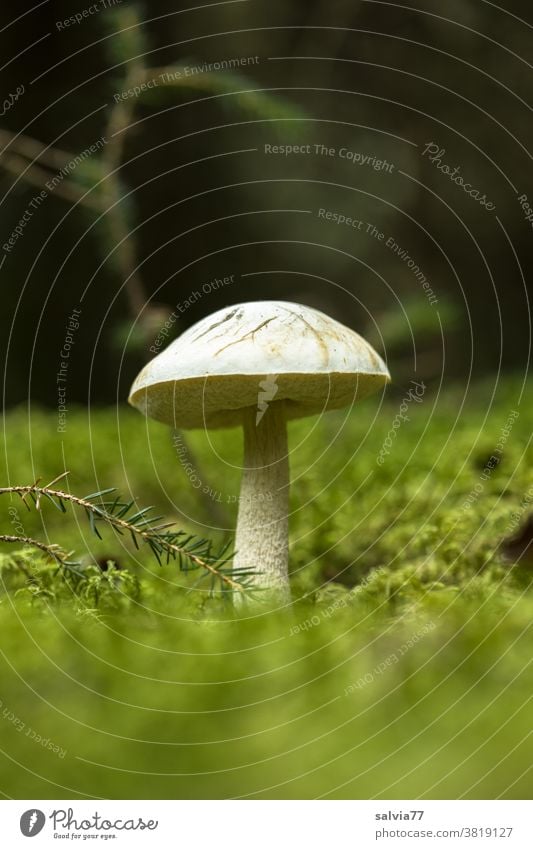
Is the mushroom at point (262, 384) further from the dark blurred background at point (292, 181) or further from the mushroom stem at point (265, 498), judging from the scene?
the dark blurred background at point (292, 181)

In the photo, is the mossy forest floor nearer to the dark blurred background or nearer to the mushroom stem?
the mushroom stem

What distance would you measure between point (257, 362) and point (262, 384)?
0.14 m

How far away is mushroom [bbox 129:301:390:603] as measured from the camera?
3.48 feet

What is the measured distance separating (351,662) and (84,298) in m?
3.04

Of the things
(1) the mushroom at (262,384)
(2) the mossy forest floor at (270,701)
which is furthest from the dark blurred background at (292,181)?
(2) the mossy forest floor at (270,701)

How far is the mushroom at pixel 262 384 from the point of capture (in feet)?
3.48

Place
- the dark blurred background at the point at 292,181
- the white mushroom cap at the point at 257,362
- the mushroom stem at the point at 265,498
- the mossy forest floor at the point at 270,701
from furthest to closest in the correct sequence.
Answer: the dark blurred background at the point at 292,181
the mushroom stem at the point at 265,498
the white mushroom cap at the point at 257,362
the mossy forest floor at the point at 270,701

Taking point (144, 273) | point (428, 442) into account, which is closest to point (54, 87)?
point (144, 273)

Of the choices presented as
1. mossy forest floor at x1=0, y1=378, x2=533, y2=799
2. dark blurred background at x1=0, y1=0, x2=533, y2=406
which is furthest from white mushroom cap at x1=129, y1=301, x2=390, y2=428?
dark blurred background at x1=0, y1=0, x2=533, y2=406

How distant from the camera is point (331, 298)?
14.2ft

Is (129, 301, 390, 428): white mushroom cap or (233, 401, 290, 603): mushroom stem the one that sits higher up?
(129, 301, 390, 428): white mushroom cap

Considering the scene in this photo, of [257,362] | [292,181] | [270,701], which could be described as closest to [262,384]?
[257,362]

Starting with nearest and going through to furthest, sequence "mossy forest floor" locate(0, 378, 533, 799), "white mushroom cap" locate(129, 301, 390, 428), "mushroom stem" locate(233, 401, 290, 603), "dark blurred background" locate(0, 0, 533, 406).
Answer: "mossy forest floor" locate(0, 378, 533, 799)
"white mushroom cap" locate(129, 301, 390, 428)
"mushroom stem" locate(233, 401, 290, 603)
"dark blurred background" locate(0, 0, 533, 406)

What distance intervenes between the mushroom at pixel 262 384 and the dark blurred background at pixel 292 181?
182 centimetres
